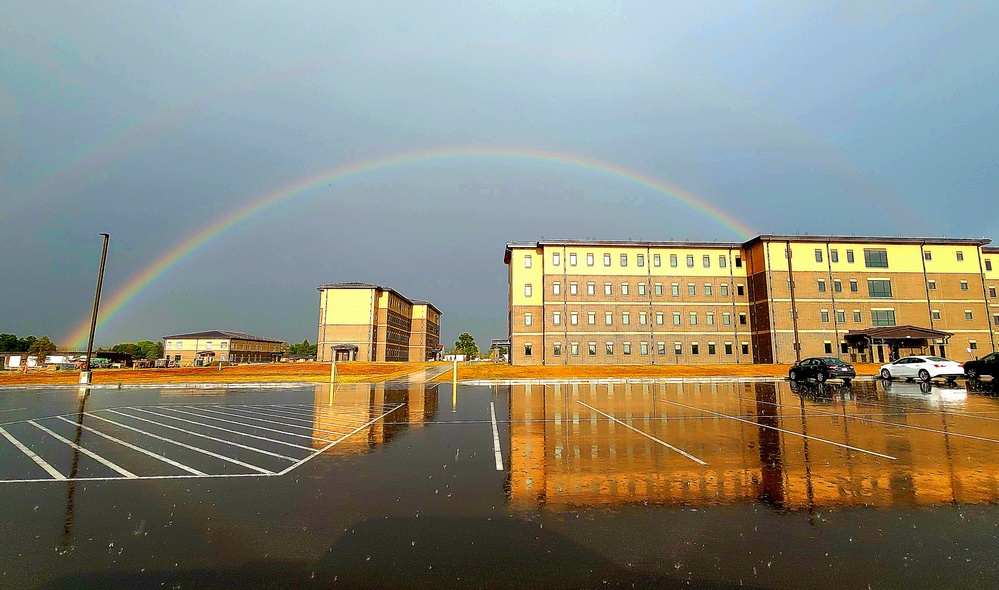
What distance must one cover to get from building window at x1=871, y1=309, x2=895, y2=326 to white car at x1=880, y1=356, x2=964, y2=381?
25.3 metres

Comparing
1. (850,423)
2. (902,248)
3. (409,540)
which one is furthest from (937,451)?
(902,248)

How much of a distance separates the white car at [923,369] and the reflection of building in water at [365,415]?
26.9 metres

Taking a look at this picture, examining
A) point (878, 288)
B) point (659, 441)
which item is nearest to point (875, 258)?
point (878, 288)

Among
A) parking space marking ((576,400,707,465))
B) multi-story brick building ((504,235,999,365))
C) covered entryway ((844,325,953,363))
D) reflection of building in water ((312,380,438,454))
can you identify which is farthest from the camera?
multi-story brick building ((504,235,999,365))

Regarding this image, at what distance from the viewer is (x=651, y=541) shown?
4.79m

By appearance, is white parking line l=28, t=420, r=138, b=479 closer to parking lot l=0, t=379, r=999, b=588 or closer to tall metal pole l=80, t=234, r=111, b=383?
parking lot l=0, t=379, r=999, b=588

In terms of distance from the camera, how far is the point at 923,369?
26.1 m

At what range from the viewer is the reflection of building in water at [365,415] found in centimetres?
1065

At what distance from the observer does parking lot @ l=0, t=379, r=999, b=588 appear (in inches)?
166

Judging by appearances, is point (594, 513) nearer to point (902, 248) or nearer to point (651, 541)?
point (651, 541)

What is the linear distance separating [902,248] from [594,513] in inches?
2418

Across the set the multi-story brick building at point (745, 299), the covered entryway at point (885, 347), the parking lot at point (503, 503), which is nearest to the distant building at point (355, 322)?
the multi-story brick building at point (745, 299)

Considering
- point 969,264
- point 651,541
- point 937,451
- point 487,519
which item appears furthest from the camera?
point 969,264

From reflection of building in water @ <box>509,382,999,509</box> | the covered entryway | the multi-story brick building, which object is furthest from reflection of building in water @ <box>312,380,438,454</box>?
the covered entryway
